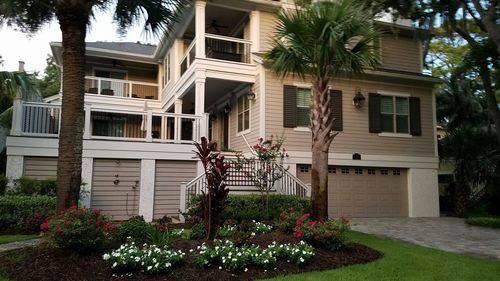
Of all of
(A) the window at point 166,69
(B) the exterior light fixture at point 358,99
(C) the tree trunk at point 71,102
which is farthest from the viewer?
(A) the window at point 166,69

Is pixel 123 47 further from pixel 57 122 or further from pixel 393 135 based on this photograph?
pixel 393 135

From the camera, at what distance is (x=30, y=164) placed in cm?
1220

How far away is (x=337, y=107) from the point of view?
52.3ft

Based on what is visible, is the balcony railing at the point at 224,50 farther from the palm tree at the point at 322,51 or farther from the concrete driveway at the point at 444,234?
the concrete driveway at the point at 444,234

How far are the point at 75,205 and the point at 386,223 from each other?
1019 centimetres

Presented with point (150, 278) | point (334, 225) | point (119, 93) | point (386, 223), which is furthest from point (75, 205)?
point (119, 93)

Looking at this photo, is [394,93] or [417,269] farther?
[394,93]

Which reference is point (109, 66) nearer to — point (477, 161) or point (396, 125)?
point (396, 125)

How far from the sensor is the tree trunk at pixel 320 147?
9227 millimetres

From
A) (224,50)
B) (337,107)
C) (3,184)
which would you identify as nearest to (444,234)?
(337,107)

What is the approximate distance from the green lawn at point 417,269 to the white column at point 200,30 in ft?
30.2

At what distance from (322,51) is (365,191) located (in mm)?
8619

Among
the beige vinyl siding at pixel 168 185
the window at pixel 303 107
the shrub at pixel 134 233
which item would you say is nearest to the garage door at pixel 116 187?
the beige vinyl siding at pixel 168 185

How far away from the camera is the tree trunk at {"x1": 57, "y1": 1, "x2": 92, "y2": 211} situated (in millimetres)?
7867
